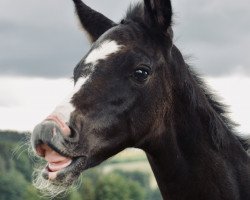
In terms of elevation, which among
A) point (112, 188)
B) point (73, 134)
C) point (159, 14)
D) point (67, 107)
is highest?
point (159, 14)

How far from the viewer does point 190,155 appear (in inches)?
355

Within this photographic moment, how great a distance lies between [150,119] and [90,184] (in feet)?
260

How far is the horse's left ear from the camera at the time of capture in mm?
9002

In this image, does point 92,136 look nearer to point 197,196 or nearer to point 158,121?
point 158,121

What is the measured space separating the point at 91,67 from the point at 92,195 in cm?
8179

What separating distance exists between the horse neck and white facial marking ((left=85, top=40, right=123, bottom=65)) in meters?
1.03

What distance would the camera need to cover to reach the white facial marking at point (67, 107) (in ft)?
26.0

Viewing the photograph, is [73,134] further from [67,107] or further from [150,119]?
[150,119]

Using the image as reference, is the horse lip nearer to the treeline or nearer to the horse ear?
the horse ear

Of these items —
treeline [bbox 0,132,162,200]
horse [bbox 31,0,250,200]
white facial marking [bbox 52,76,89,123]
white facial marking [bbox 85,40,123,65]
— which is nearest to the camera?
white facial marking [bbox 52,76,89,123]

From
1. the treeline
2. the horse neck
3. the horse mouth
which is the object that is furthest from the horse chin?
the treeline

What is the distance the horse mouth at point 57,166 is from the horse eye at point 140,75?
1286mm

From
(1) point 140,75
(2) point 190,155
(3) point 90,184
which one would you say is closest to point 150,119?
(1) point 140,75

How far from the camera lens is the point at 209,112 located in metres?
9.27
